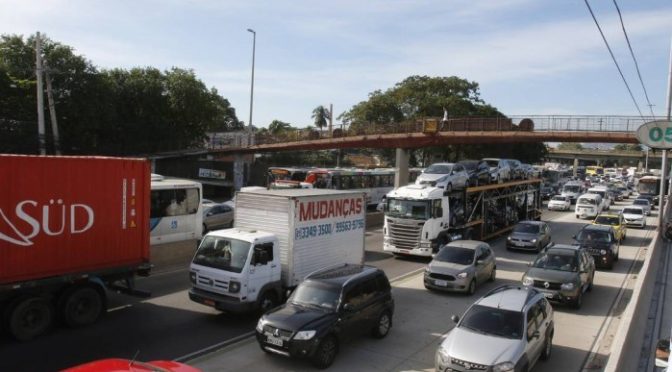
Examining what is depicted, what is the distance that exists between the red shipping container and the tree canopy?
78.2 ft

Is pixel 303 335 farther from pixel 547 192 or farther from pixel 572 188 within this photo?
pixel 547 192

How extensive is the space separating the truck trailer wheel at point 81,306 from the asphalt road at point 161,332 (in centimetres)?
21

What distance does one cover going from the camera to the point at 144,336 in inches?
458

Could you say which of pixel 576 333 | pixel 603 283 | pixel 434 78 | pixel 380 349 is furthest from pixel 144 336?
pixel 434 78

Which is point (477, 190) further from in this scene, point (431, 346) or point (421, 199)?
point (431, 346)

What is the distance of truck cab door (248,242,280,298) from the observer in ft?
41.0

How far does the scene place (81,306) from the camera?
12.1 meters

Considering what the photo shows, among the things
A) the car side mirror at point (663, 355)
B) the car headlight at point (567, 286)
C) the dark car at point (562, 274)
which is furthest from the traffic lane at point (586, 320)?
the car side mirror at point (663, 355)

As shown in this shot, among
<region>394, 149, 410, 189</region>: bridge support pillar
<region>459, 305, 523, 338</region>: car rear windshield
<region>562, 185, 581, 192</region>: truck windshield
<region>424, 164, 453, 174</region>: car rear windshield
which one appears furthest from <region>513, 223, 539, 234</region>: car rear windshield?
<region>562, 185, 581, 192</region>: truck windshield

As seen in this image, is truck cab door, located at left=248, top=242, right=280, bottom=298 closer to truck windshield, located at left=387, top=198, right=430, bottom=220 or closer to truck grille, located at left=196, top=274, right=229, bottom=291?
truck grille, located at left=196, top=274, right=229, bottom=291

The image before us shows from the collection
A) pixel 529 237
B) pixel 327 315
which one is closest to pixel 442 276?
pixel 327 315

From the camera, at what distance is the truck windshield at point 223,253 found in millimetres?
12539

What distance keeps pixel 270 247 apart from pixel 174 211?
8.25 m

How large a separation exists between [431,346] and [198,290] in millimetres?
5581
